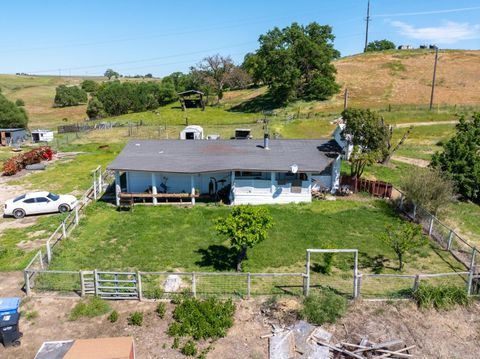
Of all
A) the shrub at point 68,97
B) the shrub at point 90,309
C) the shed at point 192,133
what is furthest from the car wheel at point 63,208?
the shrub at point 68,97

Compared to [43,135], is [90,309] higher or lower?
lower

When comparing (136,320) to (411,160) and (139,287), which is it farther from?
(411,160)

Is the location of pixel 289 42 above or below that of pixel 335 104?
above

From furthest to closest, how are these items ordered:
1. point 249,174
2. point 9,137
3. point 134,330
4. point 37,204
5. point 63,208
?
point 9,137 → point 249,174 → point 63,208 → point 37,204 → point 134,330

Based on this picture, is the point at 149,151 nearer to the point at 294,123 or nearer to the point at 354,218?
the point at 354,218

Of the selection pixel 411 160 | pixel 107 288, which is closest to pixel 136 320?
pixel 107 288

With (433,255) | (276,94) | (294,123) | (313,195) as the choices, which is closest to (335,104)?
(276,94)

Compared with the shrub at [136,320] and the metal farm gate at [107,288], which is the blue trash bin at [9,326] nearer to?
the metal farm gate at [107,288]
